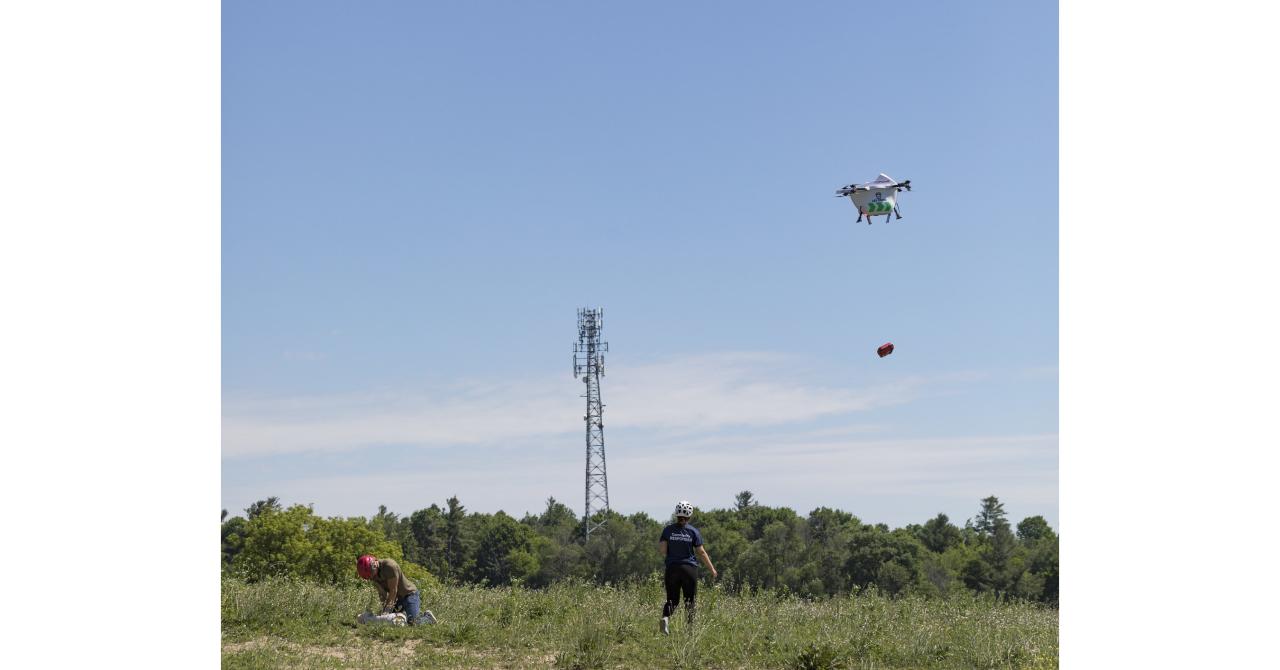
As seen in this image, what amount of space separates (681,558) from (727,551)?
215 feet

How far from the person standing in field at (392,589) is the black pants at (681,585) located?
11.4 ft

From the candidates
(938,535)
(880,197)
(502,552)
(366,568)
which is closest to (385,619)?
(366,568)

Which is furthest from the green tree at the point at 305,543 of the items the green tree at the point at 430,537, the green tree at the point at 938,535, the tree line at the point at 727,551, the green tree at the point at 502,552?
the green tree at the point at 938,535

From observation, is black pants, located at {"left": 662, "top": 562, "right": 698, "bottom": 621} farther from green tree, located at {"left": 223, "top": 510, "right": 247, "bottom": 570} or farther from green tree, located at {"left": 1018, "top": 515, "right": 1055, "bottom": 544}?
green tree, located at {"left": 1018, "top": 515, "right": 1055, "bottom": 544}

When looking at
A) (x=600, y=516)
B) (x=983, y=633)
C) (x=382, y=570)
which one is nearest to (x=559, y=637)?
(x=382, y=570)

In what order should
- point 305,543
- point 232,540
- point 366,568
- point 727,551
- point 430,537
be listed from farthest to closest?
1. point 430,537
2. point 727,551
3. point 232,540
4. point 305,543
5. point 366,568

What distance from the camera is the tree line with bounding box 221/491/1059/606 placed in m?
64.4

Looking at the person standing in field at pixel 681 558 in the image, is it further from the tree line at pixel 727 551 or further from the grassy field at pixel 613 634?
the tree line at pixel 727 551

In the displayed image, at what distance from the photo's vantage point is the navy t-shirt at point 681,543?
584 inches

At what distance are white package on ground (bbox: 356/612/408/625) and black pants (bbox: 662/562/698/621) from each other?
12.5ft

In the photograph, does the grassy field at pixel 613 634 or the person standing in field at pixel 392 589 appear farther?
the person standing in field at pixel 392 589

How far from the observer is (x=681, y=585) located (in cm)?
1496

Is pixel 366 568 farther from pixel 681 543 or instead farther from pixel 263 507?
pixel 263 507

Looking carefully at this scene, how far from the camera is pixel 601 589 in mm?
19031
